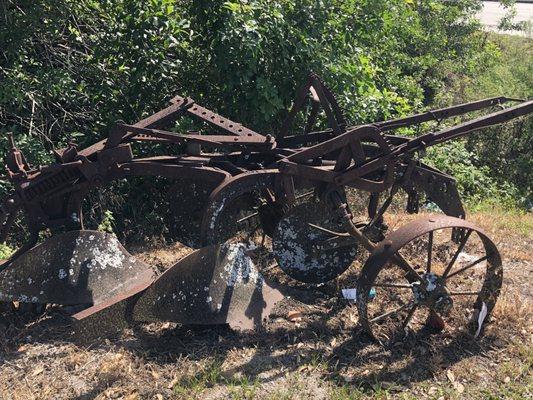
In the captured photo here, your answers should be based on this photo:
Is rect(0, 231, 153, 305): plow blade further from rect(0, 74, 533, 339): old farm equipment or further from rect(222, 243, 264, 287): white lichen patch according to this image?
rect(222, 243, 264, 287): white lichen patch

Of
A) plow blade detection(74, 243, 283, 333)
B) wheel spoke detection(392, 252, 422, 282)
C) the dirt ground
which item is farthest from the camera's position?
wheel spoke detection(392, 252, 422, 282)

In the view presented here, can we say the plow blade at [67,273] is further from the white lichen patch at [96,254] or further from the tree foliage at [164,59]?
the tree foliage at [164,59]

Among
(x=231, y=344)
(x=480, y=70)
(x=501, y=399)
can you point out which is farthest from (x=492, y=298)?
(x=480, y=70)

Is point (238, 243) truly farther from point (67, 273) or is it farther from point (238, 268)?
point (67, 273)

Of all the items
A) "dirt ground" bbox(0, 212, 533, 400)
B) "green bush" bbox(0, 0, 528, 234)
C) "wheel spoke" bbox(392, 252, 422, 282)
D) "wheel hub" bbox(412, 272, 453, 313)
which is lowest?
"dirt ground" bbox(0, 212, 533, 400)

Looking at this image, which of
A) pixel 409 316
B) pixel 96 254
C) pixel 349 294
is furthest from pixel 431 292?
pixel 96 254

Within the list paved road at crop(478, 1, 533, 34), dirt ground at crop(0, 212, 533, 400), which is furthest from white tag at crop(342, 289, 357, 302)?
paved road at crop(478, 1, 533, 34)

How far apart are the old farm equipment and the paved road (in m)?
10.9

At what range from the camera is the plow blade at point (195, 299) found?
3.07 metres

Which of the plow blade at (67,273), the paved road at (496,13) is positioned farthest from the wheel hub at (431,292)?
the paved road at (496,13)

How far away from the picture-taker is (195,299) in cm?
308

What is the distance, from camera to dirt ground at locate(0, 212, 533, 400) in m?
2.84

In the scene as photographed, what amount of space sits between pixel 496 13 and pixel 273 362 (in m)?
14.8

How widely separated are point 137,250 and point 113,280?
1.29 metres
